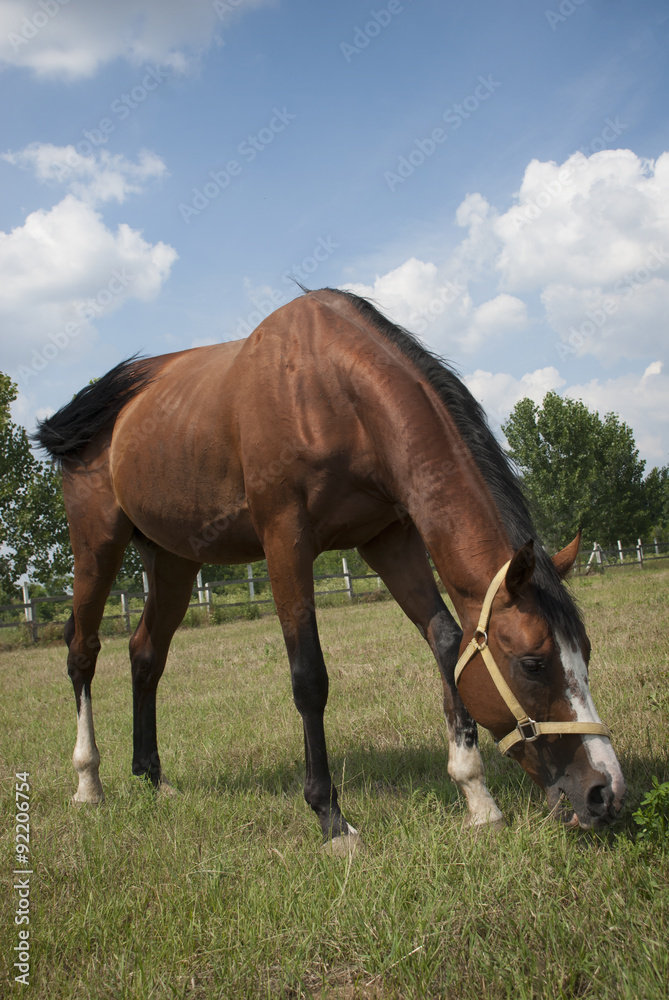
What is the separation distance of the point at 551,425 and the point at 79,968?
4401 cm

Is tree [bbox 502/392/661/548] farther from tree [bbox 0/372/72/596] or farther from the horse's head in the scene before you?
the horse's head

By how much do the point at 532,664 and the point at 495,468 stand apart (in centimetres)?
83

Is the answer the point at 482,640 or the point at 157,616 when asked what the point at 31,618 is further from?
the point at 482,640

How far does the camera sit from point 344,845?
266 centimetres

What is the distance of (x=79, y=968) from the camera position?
1937 mm

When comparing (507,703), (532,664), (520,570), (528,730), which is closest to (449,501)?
(520,570)

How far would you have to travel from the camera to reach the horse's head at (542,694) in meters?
2.29

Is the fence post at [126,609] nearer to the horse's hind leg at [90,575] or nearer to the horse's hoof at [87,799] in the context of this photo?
the horse's hind leg at [90,575]

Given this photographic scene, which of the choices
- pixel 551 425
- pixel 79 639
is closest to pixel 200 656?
pixel 79 639

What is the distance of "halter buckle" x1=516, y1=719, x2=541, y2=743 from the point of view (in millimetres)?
2393

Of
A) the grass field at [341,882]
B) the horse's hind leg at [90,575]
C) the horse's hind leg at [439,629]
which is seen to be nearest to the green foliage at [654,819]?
the grass field at [341,882]

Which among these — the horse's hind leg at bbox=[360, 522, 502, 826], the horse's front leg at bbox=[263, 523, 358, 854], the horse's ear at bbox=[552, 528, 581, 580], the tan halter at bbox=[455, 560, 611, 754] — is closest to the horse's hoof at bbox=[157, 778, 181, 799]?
the horse's front leg at bbox=[263, 523, 358, 854]

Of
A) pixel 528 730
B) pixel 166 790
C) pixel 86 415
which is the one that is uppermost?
pixel 86 415

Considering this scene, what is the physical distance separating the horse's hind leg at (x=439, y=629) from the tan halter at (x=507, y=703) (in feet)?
1.66
